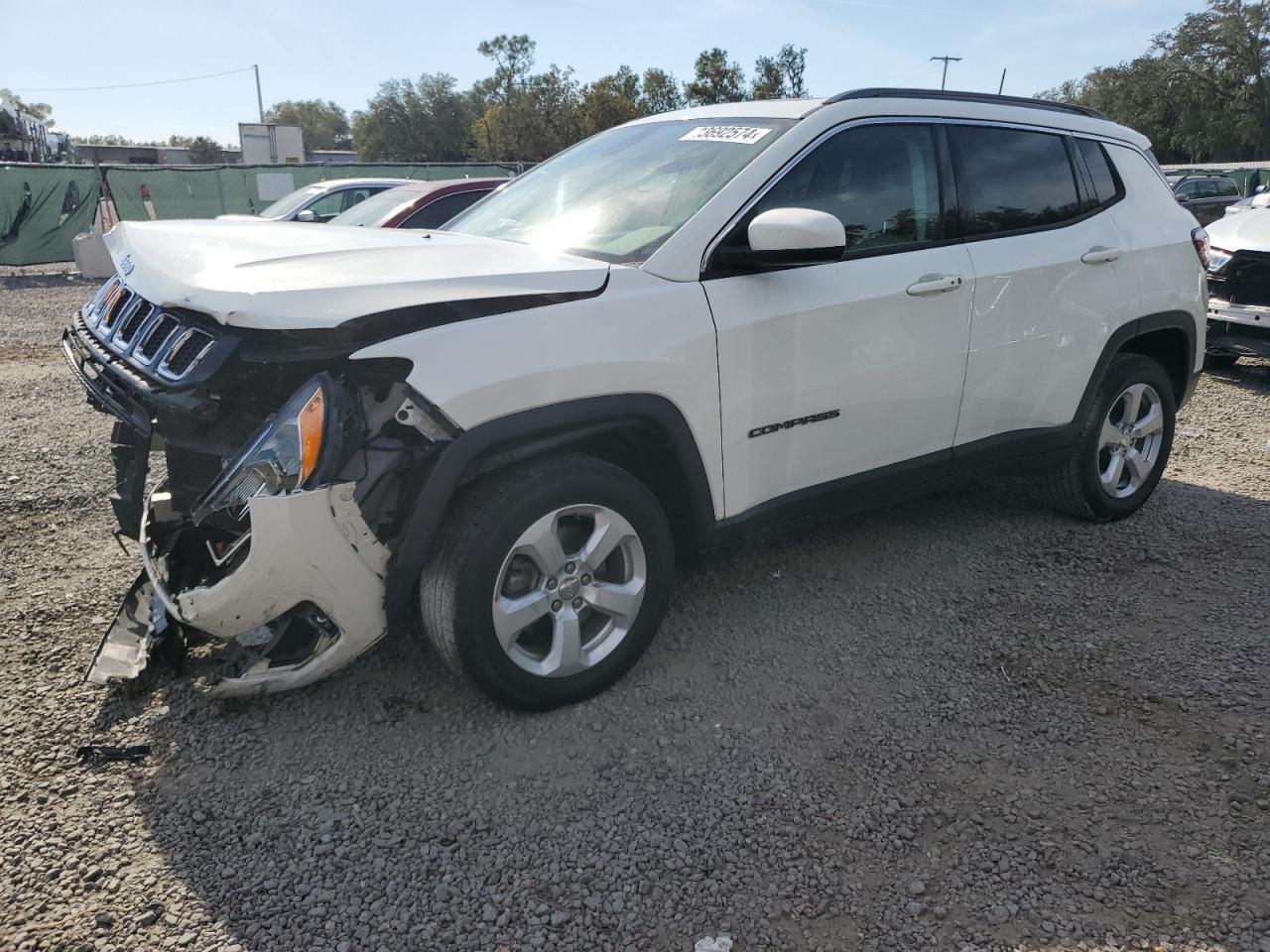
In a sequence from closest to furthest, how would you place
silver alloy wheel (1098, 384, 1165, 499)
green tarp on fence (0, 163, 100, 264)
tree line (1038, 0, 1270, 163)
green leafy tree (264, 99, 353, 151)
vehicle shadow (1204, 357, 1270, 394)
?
1. silver alloy wheel (1098, 384, 1165, 499)
2. vehicle shadow (1204, 357, 1270, 394)
3. green tarp on fence (0, 163, 100, 264)
4. tree line (1038, 0, 1270, 163)
5. green leafy tree (264, 99, 353, 151)

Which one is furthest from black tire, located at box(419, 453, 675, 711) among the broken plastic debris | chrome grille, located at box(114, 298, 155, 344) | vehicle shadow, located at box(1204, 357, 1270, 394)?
vehicle shadow, located at box(1204, 357, 1270, 394)

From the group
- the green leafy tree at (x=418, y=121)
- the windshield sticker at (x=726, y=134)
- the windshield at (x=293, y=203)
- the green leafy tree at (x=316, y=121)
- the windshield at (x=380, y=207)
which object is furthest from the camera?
the green leafy tree at (x=316, y=121)

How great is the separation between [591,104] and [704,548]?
52.5m

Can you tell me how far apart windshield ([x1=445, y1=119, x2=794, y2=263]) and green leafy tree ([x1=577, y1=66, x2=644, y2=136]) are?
48589 mm

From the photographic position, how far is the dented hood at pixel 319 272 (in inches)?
95.0

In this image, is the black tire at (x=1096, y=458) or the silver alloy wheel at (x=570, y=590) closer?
the silver alloy wheel at (x=570, y=590)

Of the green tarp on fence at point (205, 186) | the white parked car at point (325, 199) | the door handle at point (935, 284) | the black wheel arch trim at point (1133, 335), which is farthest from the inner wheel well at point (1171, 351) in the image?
the green tarp on fence at point (205, 186)

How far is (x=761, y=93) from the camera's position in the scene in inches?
2057

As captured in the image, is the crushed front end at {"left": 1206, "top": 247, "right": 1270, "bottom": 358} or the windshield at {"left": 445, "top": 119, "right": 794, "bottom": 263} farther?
the crushed front end at {"left": 1206, "top": 247, "right": 1270, "bottom": 358}

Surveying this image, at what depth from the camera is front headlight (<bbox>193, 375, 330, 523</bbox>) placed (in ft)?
7.89

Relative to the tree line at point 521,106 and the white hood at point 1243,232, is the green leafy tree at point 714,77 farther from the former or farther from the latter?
the white hood at point 1243,232

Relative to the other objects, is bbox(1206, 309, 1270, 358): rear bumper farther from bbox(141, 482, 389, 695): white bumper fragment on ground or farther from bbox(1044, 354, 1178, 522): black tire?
bbox(141, 482, 389, 695): white bumper fragment on ground

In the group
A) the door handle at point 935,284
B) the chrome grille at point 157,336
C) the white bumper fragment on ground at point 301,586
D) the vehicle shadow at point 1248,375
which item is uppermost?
the chrome grille at point 157,336

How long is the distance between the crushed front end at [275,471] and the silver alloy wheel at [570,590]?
1.24ft
